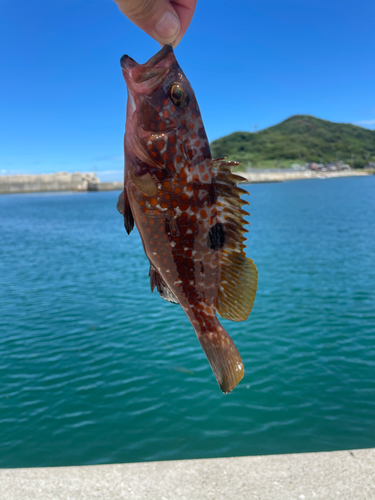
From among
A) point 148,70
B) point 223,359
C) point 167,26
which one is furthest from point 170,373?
point 148,70

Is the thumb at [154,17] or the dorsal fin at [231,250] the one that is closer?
the dorsal fin at [231,250]

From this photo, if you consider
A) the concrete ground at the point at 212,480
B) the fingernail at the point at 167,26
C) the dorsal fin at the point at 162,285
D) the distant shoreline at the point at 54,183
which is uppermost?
the distant shoreline at the point at 54,183

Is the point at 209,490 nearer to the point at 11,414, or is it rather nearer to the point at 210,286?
the point at 210,286

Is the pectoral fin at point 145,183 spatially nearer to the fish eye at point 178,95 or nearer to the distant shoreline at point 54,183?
the fish eye at point 178,95

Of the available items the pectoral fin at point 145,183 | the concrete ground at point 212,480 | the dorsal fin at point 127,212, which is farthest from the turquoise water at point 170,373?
the pectoral fin at point 145,183

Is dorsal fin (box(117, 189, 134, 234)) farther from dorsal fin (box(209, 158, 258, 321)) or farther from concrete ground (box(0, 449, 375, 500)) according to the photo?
concrete ground (box(0, 449, 375, 500))

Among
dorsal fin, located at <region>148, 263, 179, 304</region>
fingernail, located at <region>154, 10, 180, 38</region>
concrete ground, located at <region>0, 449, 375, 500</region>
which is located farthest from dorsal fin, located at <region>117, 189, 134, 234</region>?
concrete ground, located at <region>0, 449, 375, 500</region>

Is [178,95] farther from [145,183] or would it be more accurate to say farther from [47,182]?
[47,182]
